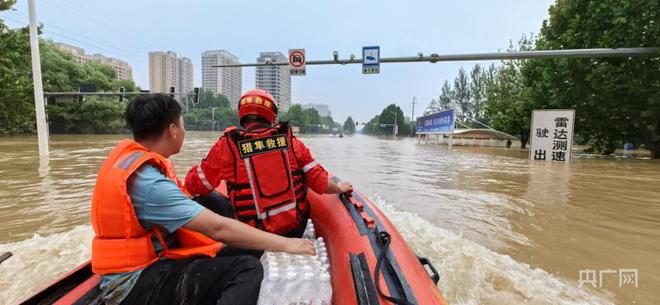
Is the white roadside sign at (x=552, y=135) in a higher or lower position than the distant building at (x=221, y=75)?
lower

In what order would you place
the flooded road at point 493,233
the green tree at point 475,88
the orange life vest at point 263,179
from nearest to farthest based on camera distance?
the orange life vest at point 263,179
the flooded road at point 493,233
the green tree at point 475,88

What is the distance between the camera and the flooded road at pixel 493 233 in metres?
2.72

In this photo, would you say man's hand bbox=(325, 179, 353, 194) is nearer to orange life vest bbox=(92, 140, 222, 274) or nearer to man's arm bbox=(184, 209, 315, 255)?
man's arm bbox=(184, 209, 315, 255)

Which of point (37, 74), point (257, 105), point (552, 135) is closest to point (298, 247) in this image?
point (257, 105)

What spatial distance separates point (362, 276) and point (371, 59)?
10.8m

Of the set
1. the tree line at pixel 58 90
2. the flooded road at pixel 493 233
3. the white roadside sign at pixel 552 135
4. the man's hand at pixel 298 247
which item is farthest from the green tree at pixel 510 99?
the man's hand at pixel 298 247

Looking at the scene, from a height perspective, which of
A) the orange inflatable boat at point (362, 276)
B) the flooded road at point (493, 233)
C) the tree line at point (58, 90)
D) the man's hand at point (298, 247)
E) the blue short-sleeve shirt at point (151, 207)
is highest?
the tree line at point (58, 90)

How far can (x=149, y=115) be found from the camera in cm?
138

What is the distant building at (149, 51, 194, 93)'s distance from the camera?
47.7 m

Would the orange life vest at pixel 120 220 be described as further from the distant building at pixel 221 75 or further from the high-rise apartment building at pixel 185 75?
the high-rise apartment building at pixel 185 75

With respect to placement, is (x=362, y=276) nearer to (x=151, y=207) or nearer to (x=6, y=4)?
(x=151, y=207)

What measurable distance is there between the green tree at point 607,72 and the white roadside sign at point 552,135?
2.07m

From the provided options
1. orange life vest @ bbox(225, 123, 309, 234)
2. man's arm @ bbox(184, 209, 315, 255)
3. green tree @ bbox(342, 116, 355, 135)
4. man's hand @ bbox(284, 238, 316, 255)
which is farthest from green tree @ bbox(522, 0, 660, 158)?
green tree @ bbox(342, 116, 355, 135)

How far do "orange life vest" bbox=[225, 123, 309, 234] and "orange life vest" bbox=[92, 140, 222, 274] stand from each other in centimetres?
51
